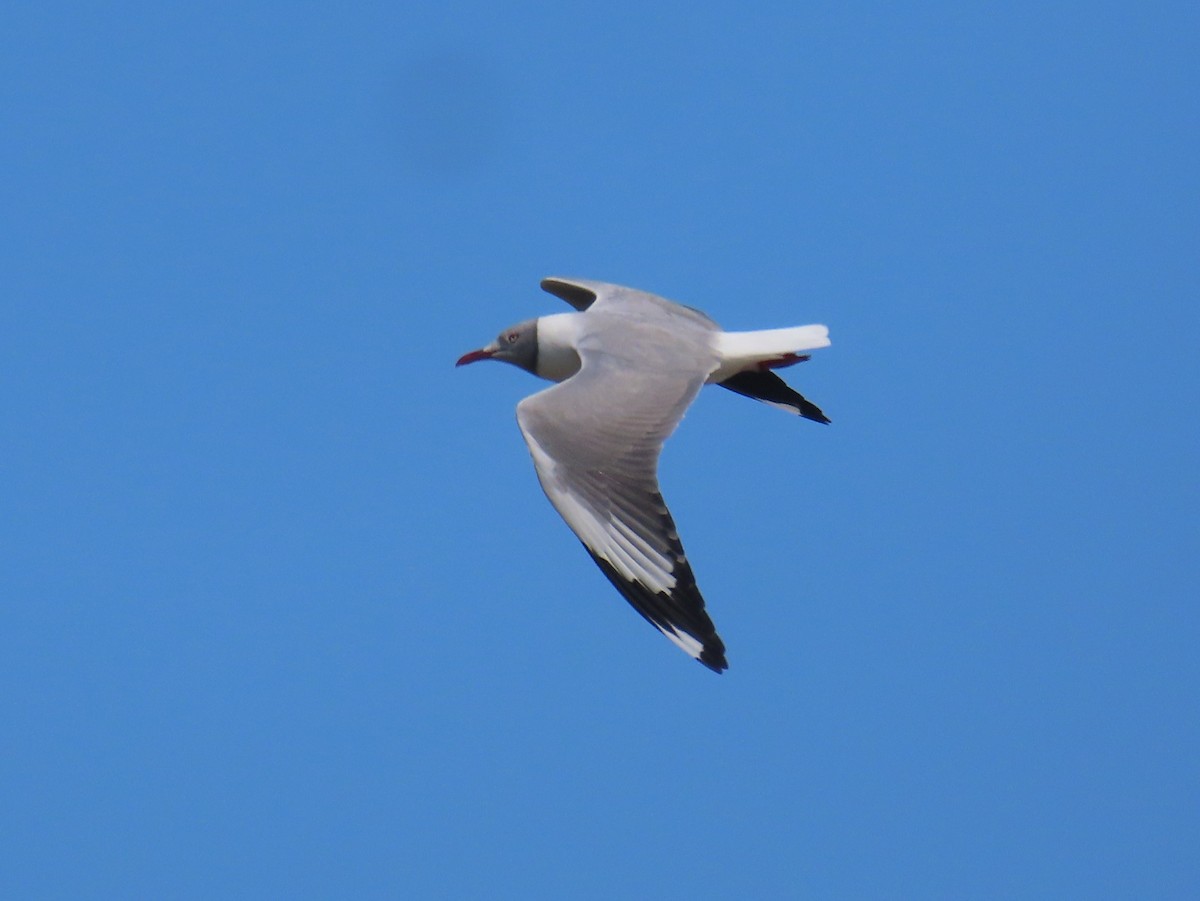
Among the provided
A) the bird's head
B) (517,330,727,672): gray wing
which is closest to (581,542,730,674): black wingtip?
(517,330,727,672): gray wing

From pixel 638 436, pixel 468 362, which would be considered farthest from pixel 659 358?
pixel 468 362

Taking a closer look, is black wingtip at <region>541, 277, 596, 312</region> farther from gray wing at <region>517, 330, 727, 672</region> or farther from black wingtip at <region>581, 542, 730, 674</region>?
black wingtip at <region>581, 542, 730, 674</region>

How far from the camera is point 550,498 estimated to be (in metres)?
4.55

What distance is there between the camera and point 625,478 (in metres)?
4.55

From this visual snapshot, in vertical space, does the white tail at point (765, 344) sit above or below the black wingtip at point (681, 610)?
above

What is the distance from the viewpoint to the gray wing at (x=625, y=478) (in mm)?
4406

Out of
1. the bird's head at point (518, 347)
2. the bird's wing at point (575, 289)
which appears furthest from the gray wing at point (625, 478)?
the bird's wing at point (575, 289)

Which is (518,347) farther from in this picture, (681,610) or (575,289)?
(681,610)

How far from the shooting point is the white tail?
5.41 metres

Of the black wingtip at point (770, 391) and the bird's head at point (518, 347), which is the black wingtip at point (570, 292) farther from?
the black wingtip at point (770, 391)

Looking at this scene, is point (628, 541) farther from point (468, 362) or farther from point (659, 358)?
point (468, 362)

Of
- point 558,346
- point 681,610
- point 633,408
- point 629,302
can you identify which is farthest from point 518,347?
point 681,610

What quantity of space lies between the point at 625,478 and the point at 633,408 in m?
0.31

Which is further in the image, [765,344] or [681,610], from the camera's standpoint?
[765,344]
